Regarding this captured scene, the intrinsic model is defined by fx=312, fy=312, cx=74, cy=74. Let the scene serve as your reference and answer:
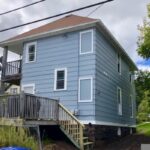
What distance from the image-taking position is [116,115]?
23750mm

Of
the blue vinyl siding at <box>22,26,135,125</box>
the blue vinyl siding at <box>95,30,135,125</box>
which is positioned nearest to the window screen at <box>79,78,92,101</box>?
the blue vinyl siding at <box>22,26,135,125</box>

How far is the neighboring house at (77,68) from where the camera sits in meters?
19.3

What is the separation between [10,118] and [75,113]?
550 centimetres

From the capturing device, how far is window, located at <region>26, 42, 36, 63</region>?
2262 centimetres

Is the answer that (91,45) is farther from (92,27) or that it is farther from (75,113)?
(75,113)

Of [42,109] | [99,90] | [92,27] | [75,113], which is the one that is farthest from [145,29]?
[42,109]

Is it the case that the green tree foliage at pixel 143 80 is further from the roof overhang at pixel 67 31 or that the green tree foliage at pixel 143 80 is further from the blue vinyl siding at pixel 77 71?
the roof overhang at pixel 67 31

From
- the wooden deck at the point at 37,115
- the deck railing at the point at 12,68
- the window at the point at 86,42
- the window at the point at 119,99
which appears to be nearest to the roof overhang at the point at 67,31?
the window at the point at 86,42

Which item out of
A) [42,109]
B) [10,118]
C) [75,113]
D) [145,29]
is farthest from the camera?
[145,29]

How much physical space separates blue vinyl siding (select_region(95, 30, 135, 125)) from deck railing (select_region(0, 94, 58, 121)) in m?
4.37

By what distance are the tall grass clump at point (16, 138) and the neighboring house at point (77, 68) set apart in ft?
21.5

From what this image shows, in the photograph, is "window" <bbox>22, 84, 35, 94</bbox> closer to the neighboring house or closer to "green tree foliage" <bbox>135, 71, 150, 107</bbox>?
the neighboring house

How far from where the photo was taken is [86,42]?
20.1 m

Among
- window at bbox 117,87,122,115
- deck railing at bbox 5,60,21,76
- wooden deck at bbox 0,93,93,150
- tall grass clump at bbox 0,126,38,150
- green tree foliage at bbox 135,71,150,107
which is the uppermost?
deck railing at bbox 5,60,21,76
